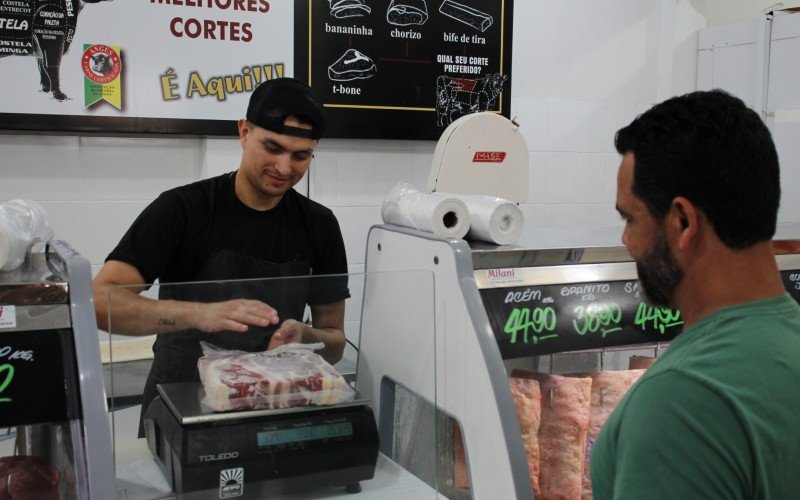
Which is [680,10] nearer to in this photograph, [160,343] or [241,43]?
[241,43]

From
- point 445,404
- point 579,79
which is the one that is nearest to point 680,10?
point 579,79

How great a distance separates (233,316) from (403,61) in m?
2.85

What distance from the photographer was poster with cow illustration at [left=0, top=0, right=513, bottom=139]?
338 cm

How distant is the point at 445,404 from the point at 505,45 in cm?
290

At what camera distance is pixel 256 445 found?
1.40 m

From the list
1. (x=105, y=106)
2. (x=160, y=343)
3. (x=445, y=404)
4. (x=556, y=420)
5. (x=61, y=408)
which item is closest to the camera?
(x=61, y=408)

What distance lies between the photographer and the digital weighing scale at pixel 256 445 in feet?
4.48

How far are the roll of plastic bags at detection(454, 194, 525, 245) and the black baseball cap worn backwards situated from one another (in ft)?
1.65

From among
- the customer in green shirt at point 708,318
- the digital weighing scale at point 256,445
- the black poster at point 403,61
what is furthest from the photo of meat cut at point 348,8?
the customer in green shirt at point 708,318

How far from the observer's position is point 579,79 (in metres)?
4.56

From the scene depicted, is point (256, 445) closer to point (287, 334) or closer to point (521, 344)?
point (287, 334)

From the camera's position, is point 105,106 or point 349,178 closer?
point 105,106

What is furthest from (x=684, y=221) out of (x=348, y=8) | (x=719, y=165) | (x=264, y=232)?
(x=348, y=8)

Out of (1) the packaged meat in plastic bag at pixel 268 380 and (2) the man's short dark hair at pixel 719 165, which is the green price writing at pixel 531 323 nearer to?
(1) the packaged meat in plastic bag at pixel 268 380
